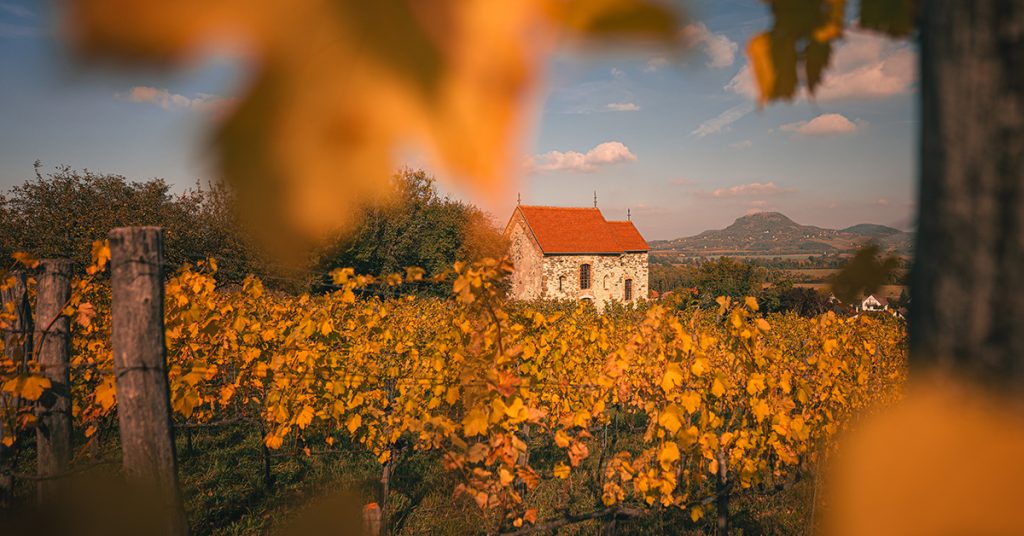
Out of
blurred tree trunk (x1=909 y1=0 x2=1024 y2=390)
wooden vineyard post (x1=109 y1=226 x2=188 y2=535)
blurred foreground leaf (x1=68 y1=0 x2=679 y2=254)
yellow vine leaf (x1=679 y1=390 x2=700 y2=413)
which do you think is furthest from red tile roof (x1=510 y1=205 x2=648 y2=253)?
blurred foreground leaf (x1=68 y1=0 x2=679 y2=254)

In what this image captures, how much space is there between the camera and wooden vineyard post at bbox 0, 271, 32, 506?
12.1 ft

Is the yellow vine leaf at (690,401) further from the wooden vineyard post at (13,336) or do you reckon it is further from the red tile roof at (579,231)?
the red tile roof at (579,231)

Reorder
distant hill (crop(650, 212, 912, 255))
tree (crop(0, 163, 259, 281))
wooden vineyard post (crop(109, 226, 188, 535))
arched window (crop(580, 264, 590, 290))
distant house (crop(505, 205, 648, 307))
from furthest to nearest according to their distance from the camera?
1. distant hill (crop(650, 212, 912, 255))
2. arched window (crop(580, 264, 590, 290))
3. distant house (crop(505, 205, 648, 307))
4. tree (crop(0, 163, 259, 281))
5. wooden vineyard post (crop(109, 226, 188, 535))

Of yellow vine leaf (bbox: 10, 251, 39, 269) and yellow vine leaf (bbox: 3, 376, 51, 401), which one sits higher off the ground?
yellow vine leaf (bbox: 10, 251, 39, 269)

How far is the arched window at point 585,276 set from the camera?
30.2m

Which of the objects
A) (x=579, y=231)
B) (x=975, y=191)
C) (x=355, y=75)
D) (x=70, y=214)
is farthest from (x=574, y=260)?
(x=355, y=75)

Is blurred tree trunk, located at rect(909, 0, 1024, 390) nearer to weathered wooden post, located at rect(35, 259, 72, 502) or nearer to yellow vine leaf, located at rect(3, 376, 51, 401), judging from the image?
yellow vine leaf, located at rect(3, 376, 51, 401)

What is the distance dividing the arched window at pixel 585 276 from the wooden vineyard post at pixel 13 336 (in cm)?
2755

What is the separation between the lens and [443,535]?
4.96 meters

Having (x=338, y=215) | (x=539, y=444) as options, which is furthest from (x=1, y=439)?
(x=539, y=444)

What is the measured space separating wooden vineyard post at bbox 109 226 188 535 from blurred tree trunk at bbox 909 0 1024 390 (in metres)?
2.45

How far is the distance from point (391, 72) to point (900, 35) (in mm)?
634

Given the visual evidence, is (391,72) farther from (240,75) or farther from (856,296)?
(856,296)

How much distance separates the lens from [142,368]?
1956 millimetres
